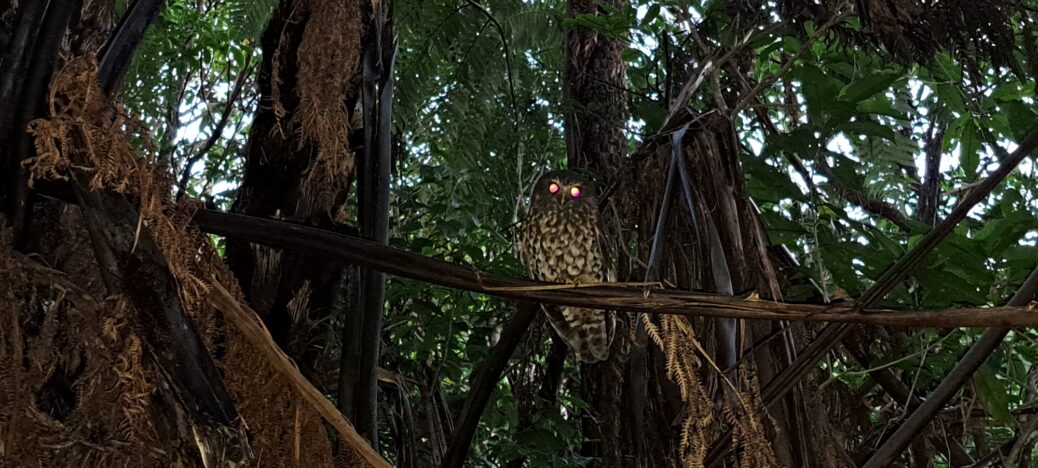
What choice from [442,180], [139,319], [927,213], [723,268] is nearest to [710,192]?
[723,268]

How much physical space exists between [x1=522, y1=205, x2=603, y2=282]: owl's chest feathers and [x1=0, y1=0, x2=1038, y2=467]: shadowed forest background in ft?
0.69

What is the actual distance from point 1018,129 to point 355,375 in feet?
4.34

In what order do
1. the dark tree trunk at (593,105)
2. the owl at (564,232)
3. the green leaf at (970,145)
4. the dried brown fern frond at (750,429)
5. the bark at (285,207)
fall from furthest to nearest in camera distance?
the dark tree trunk at (593,105) < the owl at (564,232) < the green leaf at (970,145) < the bark at (285,207) < the dried brown fern frond at (750,429)

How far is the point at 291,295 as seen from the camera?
1.85 metres

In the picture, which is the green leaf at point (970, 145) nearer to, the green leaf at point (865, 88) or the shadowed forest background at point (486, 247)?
the shadowed forest background at point (486, 247)

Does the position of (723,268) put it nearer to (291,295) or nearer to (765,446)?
(765,446)

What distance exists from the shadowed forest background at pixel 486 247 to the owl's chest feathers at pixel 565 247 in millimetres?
211

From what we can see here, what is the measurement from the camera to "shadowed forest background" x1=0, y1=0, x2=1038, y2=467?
1006mm

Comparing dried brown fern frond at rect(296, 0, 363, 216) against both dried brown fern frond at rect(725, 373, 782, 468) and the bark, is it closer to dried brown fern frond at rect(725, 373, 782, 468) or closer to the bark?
the bark

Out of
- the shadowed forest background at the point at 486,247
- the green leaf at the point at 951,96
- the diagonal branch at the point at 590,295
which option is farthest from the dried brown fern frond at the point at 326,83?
the green leaf at the point at 951,96

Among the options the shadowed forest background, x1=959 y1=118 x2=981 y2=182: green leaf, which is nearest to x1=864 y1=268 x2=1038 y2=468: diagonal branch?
the shadowed forest background

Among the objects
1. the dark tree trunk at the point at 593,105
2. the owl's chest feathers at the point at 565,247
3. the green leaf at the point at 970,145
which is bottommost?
the owl's chest feathers at the point at 565,247

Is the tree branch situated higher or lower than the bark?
lower

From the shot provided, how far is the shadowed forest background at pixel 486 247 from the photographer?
1.01 meters
